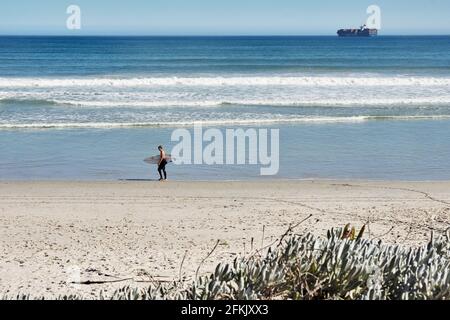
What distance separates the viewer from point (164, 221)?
1112cm

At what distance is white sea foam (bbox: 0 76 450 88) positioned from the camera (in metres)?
39.2

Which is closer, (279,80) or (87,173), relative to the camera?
(87,173)

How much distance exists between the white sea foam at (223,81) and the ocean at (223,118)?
0.22ft

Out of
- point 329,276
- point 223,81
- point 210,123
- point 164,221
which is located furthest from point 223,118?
point 329,276

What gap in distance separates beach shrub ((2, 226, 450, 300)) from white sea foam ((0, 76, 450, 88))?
1342 inches

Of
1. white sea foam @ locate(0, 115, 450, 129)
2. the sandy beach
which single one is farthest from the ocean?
the sandy beach

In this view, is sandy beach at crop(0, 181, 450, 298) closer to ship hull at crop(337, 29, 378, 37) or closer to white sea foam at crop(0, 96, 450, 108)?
white sea foam at crop(0, 96, 450, 108)

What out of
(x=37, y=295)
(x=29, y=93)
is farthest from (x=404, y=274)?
(x=29, y=93)

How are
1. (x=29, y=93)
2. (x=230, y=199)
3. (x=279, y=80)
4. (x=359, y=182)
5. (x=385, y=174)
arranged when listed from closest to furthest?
(x=230, y=199)
(x=359, y=182)
(x=385, y=174)
(x=29, y=93)
(x=279, y=80)

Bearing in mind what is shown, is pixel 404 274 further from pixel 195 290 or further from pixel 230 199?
pixel 230 199

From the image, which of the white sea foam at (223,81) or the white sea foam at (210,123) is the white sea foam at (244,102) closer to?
the white sea foam at (210,123)

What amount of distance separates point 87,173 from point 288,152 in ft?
17.3

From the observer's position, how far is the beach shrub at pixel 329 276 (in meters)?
4.63

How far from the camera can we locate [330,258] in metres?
5.08
